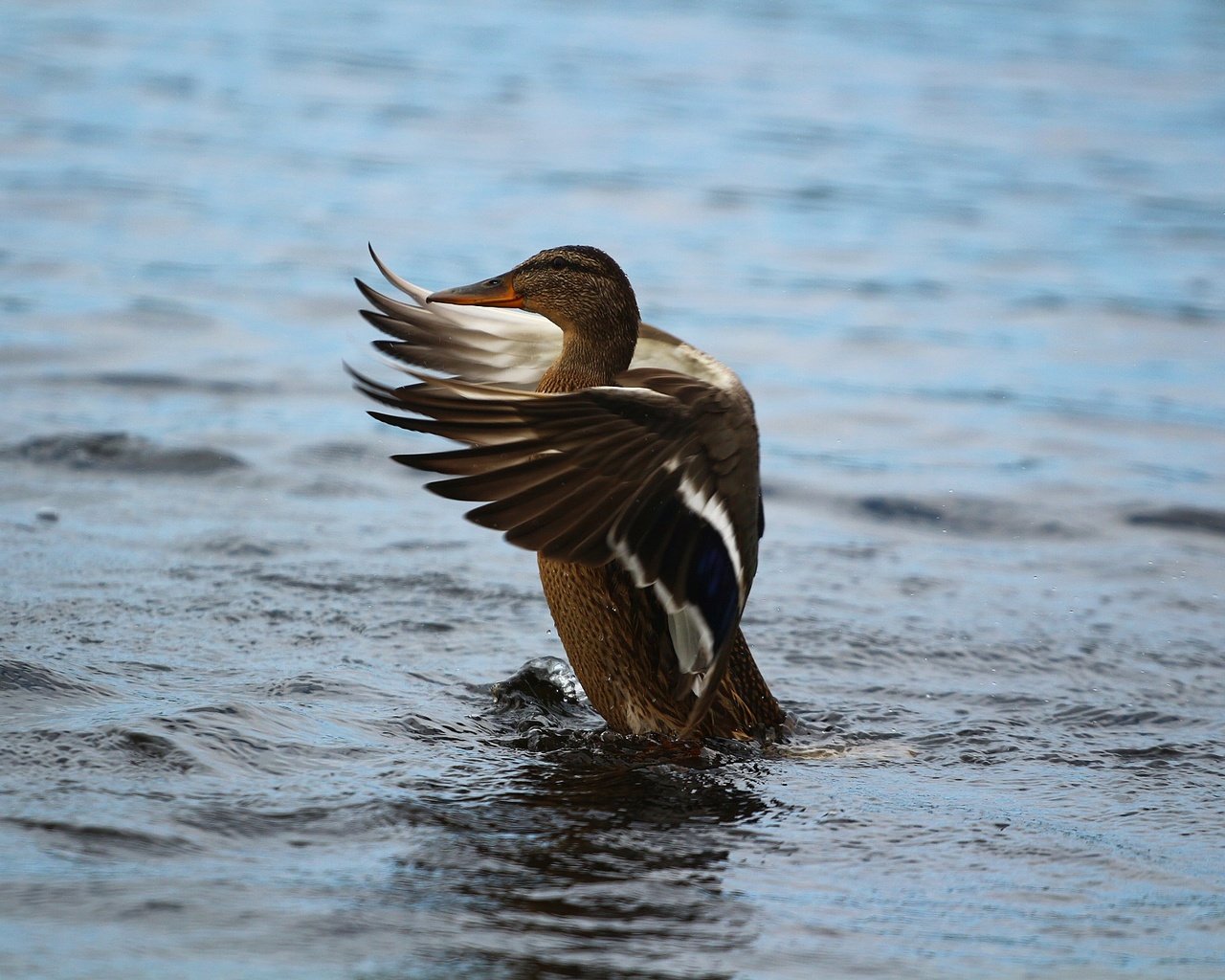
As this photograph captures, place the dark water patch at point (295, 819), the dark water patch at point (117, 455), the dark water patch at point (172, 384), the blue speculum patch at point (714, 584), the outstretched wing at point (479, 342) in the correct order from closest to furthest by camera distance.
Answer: the dark water patch at point (295, 819)
the blue speculum patch at point (714, 584)
the outstretched wing at point (479, 342)
the dark water patch at point (117, 455)
the dark water patch at point (172, 384)

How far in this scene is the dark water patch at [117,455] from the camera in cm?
750

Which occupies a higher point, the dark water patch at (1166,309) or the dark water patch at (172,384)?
the dark water patch at (1166,309)

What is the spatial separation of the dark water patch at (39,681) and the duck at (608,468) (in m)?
1.17

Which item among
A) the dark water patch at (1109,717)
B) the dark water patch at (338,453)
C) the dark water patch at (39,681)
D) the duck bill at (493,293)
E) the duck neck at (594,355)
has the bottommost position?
the dark water patch at (1109,717)

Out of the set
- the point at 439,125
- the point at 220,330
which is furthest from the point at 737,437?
the point at 439,125

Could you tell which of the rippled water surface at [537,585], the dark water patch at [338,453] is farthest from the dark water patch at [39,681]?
the dark water patch at [338,453]

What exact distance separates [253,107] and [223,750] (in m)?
14.6

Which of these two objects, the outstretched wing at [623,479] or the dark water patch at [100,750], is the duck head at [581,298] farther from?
the dark water patch at [100,750]

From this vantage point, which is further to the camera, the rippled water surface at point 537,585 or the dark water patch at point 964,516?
the dark water patch at point 964,516

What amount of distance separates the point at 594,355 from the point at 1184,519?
419cm

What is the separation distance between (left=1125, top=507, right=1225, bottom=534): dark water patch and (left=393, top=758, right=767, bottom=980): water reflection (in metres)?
4.09

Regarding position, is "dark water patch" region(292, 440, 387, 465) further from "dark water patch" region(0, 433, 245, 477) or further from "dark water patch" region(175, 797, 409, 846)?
"dark water patch" region(175, 797, 409, 846)

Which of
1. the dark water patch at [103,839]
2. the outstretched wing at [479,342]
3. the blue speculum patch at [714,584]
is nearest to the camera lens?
the dark water patch at [103,839]

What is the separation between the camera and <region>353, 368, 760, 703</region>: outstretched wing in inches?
168
